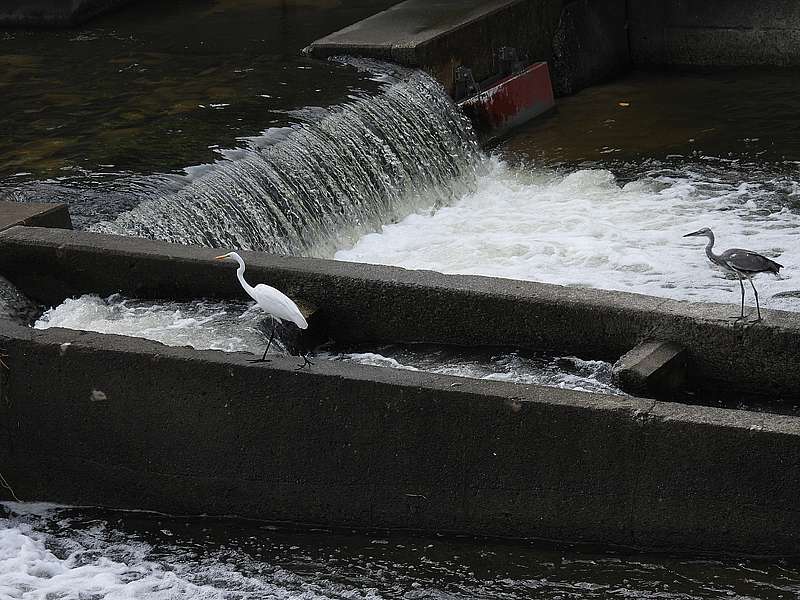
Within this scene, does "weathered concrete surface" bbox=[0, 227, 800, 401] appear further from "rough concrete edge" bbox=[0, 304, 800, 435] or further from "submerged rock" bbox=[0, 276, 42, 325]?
"rough concrete edge" bbox=[0, 304, 800, 435]

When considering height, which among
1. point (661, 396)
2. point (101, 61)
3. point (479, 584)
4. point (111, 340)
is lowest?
point (479, 584)

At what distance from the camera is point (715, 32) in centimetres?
1410

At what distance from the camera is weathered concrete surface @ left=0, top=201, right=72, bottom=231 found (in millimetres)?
7246

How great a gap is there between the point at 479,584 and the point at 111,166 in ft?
15.4

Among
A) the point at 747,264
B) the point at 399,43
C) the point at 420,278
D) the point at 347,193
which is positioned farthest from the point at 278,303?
the point at 399,43

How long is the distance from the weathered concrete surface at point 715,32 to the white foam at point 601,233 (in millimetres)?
4040

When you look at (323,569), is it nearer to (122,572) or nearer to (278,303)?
(122,572)

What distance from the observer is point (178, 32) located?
1276 centimetres

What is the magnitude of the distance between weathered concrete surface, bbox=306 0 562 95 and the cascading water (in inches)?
8.9

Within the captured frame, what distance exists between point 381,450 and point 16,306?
2.36 metres

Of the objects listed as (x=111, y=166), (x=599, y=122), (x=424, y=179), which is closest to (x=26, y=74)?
(x=111, y=166)

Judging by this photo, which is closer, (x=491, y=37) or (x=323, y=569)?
(x=323, y=569)

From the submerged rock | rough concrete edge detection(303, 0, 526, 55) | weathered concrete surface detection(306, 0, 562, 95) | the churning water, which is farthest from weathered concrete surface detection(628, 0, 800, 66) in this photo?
the churning water

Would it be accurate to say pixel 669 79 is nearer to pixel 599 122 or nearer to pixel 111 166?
pixel 599 122
